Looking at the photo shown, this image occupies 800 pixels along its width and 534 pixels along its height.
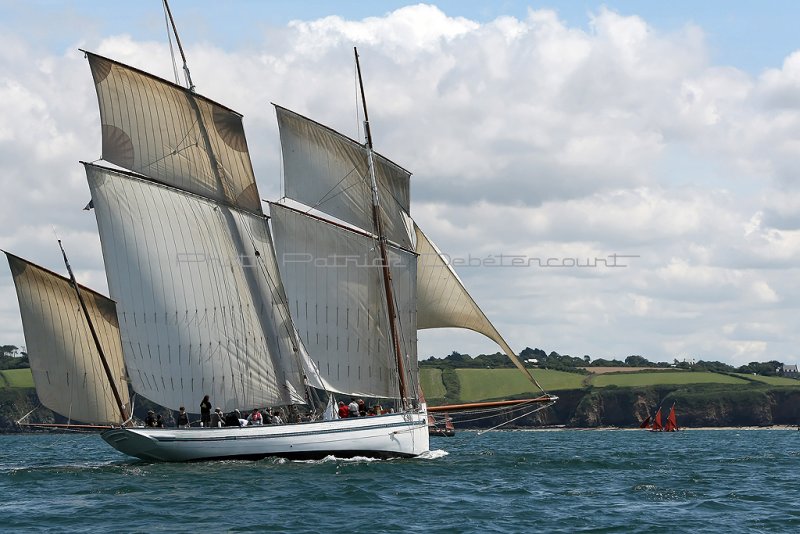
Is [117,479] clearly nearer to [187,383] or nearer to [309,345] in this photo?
[187,383]

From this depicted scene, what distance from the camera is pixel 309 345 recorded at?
190 feet

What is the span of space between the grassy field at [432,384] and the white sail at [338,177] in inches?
4690

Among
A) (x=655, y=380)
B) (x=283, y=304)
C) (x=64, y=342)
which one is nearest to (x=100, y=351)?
(x=64, y=342)

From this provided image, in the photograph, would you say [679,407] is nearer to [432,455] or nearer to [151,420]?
[432,455]

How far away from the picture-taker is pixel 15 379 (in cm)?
17600

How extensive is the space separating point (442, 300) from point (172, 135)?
15062 mm

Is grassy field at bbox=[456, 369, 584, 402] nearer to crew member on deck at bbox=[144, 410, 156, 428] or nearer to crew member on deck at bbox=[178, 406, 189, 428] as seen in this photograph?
crew member on deck at bbox=[144, 410, 156, 428]

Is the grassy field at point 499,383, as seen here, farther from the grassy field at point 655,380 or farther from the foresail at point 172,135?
the foresail at point 172,135

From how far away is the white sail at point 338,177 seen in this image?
190 ft

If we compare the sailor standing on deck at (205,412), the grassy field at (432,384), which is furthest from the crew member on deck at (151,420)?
the grassy field at (432,384)

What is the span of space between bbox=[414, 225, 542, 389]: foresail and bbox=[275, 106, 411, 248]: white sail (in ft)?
4.27

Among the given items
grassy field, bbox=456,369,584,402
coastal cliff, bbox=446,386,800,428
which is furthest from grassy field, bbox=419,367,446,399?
coastal cliff, bbox=446,386,800,428

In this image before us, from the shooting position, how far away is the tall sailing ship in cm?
5559

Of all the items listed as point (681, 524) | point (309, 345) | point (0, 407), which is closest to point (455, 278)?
point (309, 345)
